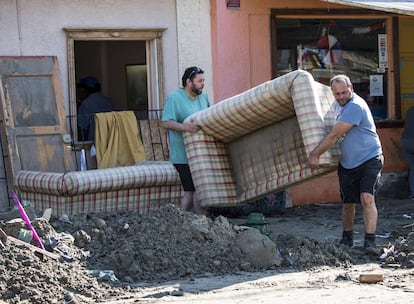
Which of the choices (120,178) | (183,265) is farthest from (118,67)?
(183,265)

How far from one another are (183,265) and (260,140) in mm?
2073

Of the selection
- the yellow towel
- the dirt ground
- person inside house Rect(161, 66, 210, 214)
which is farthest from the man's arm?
the yellow towel

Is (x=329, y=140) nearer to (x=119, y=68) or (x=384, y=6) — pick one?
(x=384, y=6)

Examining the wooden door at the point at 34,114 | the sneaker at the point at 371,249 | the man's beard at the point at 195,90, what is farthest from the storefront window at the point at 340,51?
the sneaker at the point at 371,249

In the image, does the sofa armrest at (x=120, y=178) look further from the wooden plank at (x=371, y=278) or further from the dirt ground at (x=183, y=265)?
the wooden plank at (x=371, y=278)

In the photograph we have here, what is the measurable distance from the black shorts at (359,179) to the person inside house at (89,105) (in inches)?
156

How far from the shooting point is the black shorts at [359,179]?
28.5 ft

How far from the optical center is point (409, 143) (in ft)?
42.4

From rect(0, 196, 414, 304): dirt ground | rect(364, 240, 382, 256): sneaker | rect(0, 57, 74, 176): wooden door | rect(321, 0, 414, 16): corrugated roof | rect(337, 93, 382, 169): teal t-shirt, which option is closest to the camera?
rect(0, 196, 414, 304): dirt ground

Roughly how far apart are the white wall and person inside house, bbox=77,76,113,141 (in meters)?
0.35

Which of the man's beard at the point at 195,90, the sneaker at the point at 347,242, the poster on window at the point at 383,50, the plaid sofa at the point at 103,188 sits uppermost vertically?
the poster on window at the point at 383,50

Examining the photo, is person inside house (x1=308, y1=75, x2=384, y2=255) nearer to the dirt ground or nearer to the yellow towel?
the dirt ground

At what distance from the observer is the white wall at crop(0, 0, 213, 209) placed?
11.3 meters

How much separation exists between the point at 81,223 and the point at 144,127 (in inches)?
125
